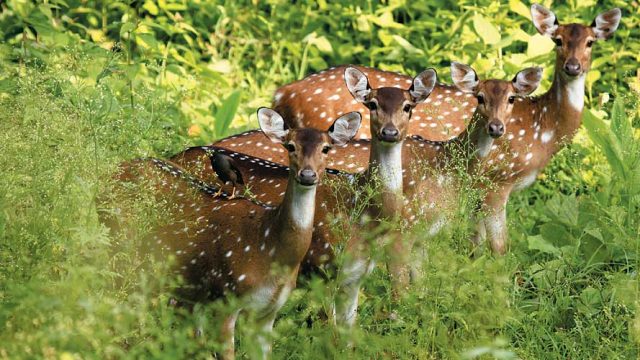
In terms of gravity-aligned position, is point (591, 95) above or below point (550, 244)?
below

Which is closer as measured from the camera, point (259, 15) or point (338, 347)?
point (338, 347)

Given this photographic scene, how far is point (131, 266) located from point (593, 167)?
146 inches

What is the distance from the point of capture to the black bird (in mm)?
6723

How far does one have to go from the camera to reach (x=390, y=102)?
21.5 ft

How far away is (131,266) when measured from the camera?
5781 millimetres

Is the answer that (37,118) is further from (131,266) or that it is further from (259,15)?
(259,15)

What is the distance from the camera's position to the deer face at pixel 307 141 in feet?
19.4

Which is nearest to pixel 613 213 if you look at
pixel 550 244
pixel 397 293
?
pixel 550 244

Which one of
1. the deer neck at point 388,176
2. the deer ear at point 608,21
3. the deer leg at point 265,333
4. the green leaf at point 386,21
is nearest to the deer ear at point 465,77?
the deer ear at point 608,21

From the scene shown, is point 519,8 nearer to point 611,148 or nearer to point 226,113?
point 226,113

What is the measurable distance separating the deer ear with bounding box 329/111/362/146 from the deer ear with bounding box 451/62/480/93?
1360 mm

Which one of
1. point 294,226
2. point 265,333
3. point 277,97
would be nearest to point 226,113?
point 277,97

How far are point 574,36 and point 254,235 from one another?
9.19 ft

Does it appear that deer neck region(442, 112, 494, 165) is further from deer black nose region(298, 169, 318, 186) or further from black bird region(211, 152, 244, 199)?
deer black nose region(298, 169, 318, 186)
